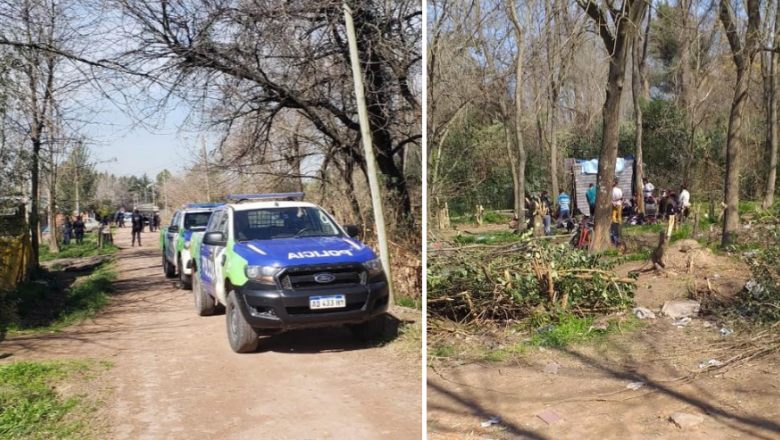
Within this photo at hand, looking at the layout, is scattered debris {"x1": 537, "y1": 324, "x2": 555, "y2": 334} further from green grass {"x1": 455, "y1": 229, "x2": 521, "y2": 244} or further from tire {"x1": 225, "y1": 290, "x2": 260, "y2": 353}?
tire {"x1": 225, "y1": 290, "x2": 260, "y2": 353}

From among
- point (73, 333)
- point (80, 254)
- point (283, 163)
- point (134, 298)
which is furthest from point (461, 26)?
point (80, 254)

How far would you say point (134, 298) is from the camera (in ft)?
35.9

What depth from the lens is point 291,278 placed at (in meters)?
5.77

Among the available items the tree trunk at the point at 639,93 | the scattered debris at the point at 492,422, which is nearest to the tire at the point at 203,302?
the scattered debris at the point at 492,422

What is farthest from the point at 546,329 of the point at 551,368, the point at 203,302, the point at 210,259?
the point at 203,302

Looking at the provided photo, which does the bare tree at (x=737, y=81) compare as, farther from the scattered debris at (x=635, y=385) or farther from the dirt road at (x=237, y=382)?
the dirt road at (x=237, y=382)

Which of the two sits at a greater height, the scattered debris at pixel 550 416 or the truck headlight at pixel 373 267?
the truck headlight at pixel 373 267

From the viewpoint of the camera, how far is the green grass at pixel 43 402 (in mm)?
4129

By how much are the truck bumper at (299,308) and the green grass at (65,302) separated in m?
3.44

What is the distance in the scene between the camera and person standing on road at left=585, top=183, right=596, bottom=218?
632 cm

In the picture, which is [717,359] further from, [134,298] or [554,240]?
[134,298]

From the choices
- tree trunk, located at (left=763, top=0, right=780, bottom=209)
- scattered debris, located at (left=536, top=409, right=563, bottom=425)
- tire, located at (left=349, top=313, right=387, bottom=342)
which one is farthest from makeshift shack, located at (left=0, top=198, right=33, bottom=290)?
tree trunk, located at (left=763, top=0, right=780, bottom=209)

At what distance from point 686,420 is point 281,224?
4033mm

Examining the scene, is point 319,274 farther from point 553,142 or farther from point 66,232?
point 66,232
